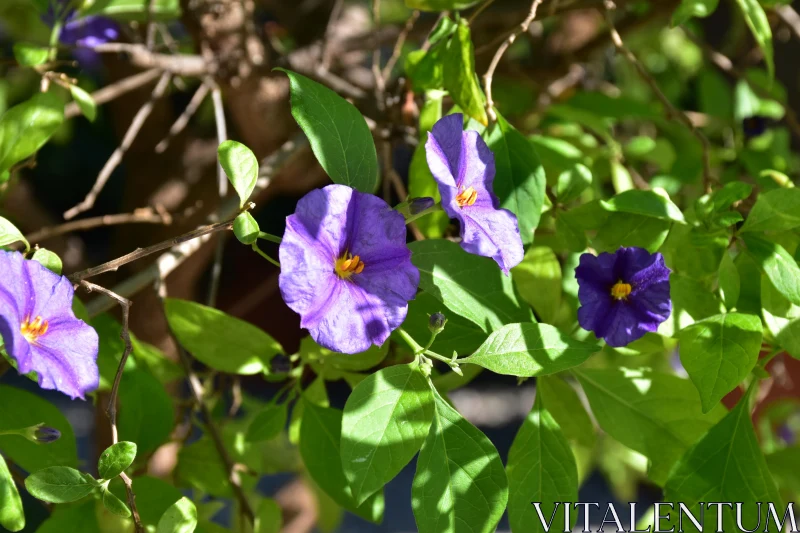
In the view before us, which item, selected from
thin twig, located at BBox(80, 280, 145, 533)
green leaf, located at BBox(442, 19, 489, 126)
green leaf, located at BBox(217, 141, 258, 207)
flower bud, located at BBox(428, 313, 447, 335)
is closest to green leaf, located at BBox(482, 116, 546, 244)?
green leaf, located at BBox(442, 19, 489, 126)

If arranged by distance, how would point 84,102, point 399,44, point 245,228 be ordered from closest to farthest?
point 245,228 < point 84,102 < point 399,44

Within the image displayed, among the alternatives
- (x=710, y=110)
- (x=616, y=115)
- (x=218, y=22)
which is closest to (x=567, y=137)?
(x=616, y=115)

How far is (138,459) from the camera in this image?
33.7 inches

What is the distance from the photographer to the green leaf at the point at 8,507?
609mm

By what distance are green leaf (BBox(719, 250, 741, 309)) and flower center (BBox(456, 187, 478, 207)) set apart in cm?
24

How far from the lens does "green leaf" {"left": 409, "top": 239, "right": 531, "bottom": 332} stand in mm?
662

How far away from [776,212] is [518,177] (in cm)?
24

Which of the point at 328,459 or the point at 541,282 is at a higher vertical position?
the point at 541,282

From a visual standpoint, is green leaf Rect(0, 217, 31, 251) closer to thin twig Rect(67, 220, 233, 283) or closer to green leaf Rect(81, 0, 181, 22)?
thin twig Rect(67, 220, 233, 283)

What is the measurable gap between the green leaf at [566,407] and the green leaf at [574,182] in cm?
20

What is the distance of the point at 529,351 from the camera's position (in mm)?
631

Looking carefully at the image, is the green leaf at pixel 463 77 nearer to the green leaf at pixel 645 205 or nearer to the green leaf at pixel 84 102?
the green leaf at pixel 645 205

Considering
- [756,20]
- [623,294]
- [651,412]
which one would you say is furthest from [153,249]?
[756,20]

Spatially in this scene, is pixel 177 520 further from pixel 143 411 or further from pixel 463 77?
pixel 463 77
